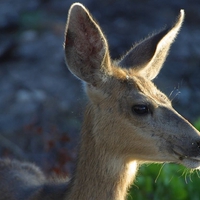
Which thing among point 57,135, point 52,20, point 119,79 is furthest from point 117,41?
point 119,79

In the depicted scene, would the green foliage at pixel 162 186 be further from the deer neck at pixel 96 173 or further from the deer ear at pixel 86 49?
the deer ear at pixel 86 49

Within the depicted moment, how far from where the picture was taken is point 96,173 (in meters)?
6.81

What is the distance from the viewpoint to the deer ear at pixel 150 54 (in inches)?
289

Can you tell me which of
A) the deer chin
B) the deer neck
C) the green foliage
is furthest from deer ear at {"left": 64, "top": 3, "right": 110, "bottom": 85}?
the green foliage

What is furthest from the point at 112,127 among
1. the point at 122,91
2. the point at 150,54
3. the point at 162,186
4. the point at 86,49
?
the point at 162,186

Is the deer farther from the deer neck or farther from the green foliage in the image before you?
the green foliage

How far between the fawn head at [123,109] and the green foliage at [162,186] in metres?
1.63

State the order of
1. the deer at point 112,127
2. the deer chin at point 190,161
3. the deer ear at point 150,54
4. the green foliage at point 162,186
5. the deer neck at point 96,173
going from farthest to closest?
1. the green foliage at point 162,186
2. the deer ear at point 150,54
3. the deer neck at point 96,173
4. the deer at point 112,127
5. the deer chin at point 190,161

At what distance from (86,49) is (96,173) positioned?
3.16 feet

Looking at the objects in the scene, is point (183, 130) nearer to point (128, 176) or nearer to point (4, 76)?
point (128, 176)

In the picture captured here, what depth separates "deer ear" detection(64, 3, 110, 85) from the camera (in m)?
6.59

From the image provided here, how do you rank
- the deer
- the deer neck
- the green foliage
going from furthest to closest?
the green foliage → the deer neck → the deer

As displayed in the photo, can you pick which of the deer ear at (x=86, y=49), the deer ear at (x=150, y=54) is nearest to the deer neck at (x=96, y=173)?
the deer ear at (x=86, y=49)

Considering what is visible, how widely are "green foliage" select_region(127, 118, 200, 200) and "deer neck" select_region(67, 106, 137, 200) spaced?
145 cm
